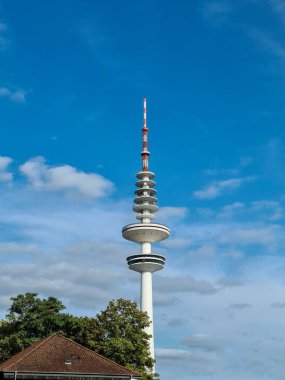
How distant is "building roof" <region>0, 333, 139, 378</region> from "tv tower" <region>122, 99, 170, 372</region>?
6248 cm

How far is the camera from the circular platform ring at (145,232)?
118 metres

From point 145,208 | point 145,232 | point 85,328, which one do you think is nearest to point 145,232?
point 145,232

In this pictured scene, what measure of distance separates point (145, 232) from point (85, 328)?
1982 inches

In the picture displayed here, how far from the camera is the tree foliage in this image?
65.8 m

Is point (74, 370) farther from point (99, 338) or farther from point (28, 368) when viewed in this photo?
point (99, 338)

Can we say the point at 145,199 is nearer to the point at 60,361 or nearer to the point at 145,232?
the point at 145,232

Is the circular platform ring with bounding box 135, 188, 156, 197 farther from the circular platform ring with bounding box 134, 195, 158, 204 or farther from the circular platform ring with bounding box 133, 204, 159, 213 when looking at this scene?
the circular platform ring with bounding box 133, 204, 159, 213

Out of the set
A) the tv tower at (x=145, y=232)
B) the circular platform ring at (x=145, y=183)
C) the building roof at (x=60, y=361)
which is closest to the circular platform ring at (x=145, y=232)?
the tv tower at (x=145, y=232)

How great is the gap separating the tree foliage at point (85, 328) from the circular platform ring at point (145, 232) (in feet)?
153

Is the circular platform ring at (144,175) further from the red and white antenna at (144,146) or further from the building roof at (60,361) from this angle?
the building roof at (60,361)

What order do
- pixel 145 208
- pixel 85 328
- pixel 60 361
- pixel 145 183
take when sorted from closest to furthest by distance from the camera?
pixel 60 361 < pixel 85 328 < pixel 145 208 < pixel 145 183

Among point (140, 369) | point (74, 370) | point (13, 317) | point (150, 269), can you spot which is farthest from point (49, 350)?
point (150, 269)

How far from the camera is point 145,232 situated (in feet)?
390

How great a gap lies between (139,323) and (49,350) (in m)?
20.6
